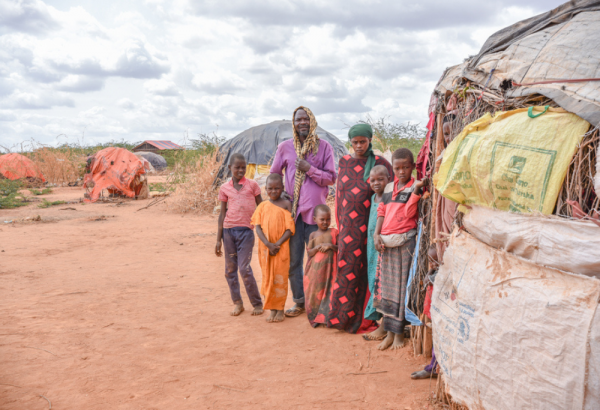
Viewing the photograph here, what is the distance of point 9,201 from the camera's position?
41.7ft

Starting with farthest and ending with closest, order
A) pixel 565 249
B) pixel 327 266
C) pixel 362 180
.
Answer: pixel 327 266, pixel 362 180, pixel 565 249

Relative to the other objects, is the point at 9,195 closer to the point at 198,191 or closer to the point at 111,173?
the point at 111,173

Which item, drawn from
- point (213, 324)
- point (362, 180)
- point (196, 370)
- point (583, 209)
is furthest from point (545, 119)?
point (213, 324)

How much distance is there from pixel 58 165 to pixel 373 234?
66.0 ft

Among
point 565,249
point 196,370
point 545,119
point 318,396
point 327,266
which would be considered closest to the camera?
point 565,249

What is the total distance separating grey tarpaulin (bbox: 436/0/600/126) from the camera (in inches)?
70.9

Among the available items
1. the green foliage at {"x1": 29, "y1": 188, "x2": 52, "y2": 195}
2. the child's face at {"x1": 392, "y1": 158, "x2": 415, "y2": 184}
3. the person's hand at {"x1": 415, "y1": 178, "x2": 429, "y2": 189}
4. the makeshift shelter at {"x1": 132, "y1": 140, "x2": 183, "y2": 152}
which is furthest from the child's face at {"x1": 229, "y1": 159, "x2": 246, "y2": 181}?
the makeshift shelter at {"x1": 132, "y1": 140, "x2": 183, "y2": 152}

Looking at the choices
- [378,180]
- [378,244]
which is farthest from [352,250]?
[378,180]

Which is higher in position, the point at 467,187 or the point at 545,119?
the point at 545,119

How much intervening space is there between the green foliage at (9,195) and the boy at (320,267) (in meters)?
12.3

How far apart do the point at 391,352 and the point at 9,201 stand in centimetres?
1330

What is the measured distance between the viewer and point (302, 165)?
157 inches

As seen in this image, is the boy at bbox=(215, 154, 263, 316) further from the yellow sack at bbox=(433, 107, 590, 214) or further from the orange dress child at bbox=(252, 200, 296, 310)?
the yellow sack at bbox=(433, 107, 590, 214)

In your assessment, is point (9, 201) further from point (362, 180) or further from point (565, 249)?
point (565, 249)
